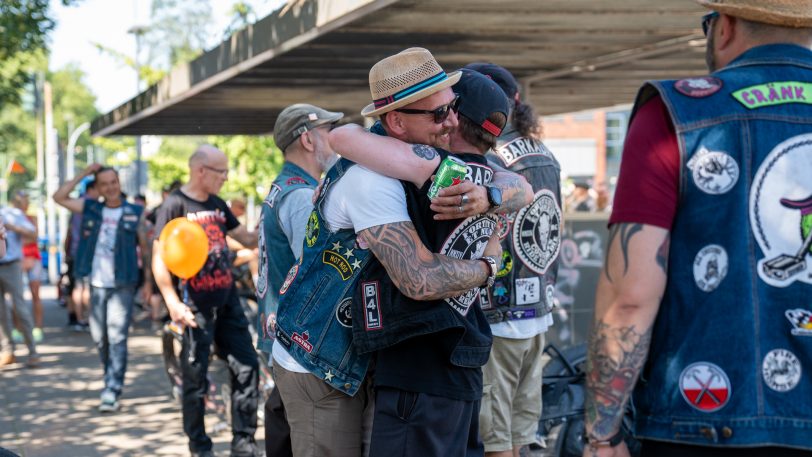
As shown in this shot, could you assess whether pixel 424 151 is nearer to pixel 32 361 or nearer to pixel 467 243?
pixel 467 243

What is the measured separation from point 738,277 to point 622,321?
0.28 metres

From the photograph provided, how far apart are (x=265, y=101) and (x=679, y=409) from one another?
13517mm

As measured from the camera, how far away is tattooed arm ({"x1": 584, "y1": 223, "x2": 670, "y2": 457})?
2508mm

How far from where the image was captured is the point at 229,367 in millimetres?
7316

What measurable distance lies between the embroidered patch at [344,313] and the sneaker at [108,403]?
244 inches

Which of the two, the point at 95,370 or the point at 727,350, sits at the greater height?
the point at 727,350

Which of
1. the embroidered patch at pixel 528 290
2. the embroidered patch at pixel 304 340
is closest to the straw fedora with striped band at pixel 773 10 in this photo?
the embroidered patch at pixel 304 340

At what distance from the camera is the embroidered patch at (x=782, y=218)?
248 centimetres

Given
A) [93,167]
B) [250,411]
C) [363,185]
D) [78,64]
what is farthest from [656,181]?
[78,64]

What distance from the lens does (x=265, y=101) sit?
15531 mm

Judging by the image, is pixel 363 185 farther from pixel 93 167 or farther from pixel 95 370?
pixel 95 370

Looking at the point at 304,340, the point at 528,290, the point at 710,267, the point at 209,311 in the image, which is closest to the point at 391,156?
the point at 304,340

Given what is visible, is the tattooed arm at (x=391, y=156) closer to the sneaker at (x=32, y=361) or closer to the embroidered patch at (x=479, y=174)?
the embroidered patch at (x=479, y=174)

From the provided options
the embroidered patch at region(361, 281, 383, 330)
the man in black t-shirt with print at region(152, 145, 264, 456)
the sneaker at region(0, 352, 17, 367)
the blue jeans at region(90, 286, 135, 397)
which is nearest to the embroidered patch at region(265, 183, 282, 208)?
the embroidered patch at region(361, 281, 383, 330)
